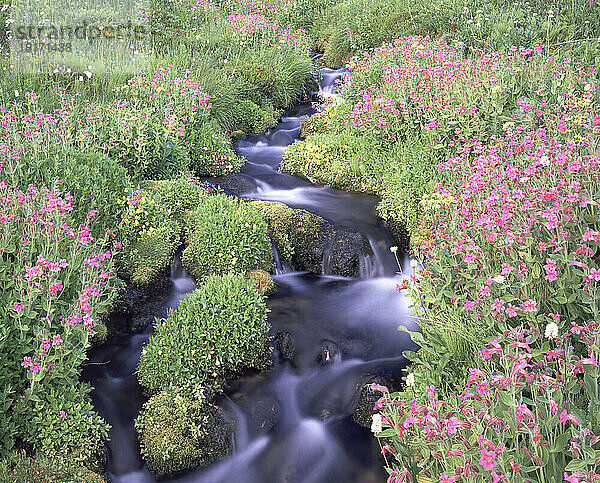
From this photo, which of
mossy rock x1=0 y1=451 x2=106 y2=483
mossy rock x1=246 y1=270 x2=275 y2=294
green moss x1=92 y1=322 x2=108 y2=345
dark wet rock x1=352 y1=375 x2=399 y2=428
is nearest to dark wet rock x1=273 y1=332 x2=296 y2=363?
mossy rock x1=246 y1=270 x2=275 y2=294

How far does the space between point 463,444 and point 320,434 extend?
81.7 inches

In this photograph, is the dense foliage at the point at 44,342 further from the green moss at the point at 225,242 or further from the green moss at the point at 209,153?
the green moss at the point at 209,153

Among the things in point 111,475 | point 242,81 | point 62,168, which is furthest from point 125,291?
point 242,81

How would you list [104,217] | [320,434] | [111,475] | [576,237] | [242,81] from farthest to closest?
[242,81]
[104,217]
[320,434]
[111,475]
[576,237]

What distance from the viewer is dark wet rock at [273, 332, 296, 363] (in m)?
5.20

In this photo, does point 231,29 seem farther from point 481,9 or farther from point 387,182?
point 387,182

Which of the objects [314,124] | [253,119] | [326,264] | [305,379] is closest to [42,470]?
[305,379]

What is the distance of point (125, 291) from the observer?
568 centimetres

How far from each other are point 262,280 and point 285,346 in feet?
2.97

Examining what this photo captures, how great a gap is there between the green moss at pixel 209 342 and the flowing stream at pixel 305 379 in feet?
0.56

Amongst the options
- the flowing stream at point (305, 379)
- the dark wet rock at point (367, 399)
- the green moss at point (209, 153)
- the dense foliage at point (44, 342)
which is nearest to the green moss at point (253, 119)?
the green moss at point (209, 153)

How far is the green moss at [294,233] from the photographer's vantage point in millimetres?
6516

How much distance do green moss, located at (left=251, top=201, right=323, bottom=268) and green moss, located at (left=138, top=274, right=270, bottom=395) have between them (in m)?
1.38

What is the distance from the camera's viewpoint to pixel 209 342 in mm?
4871
